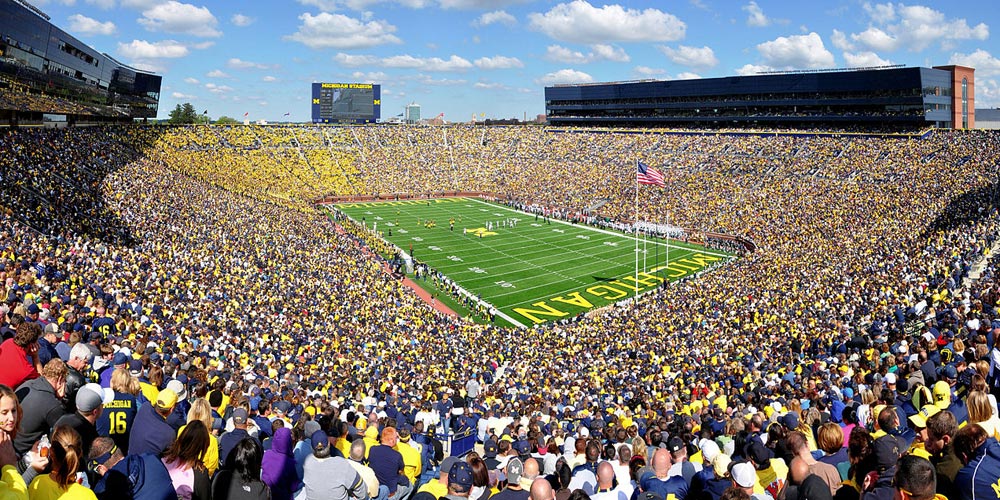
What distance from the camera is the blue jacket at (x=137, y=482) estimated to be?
157 inches

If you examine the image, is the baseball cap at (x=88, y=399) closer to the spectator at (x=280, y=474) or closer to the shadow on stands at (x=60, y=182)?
the spectator at (x=280, y=474)

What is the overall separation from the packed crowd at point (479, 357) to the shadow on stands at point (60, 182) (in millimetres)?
172

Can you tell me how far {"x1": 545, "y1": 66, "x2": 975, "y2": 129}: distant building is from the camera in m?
59.5

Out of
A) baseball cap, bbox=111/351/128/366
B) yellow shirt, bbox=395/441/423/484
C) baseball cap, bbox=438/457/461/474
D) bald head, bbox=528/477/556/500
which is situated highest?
bald head, bbox=528/477/556/500

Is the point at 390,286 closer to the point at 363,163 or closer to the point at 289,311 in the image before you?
the point at 289,311

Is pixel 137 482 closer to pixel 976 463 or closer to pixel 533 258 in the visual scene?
pixel 976 463

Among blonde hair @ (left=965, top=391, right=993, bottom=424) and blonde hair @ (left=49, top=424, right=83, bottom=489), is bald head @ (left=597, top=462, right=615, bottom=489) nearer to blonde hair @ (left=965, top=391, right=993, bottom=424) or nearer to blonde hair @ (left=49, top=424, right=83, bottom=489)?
blonde hair @ (left=965, top=391, right=993, bottom=424)

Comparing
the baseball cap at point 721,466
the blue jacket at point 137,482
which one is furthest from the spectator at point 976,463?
the blue jacket at point 137,482

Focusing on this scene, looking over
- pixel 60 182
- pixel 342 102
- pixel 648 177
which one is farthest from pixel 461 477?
pixel 342 102

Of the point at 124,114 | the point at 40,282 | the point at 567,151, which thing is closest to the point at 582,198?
the point at 567,151

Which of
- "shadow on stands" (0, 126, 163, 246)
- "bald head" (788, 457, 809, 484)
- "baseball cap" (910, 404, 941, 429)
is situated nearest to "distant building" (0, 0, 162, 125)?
"shadow on stands" (0, 126, 163, 246)

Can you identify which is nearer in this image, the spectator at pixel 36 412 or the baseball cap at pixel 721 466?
the spectator at pixel 36 412

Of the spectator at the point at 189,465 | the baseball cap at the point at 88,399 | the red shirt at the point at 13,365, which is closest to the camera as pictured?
the spectator at the point at 189,465

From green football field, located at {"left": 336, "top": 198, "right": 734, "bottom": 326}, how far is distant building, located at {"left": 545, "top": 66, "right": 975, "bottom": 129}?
32.9 metres
